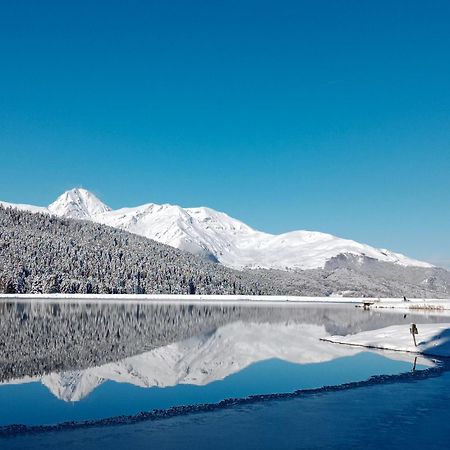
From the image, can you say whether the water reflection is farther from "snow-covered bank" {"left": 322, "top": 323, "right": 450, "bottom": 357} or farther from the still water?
"snow-covered bank" {"left": 322, "top": 323, "right": 450, "bottom": 357}

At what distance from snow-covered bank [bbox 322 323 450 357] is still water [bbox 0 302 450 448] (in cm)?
261

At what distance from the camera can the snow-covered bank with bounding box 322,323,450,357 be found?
5116cm

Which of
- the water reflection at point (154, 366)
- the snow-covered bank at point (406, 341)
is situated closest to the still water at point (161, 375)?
the water reflection at point (154, 366)

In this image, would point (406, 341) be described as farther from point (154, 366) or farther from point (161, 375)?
point (161, 375)

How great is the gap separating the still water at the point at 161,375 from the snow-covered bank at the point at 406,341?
2.61 m

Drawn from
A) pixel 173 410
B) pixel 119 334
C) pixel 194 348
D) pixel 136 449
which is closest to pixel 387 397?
pixel 173 410

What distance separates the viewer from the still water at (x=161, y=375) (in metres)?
26.3

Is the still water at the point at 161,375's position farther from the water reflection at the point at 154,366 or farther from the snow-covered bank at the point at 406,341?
the snow-covered bank at the point at 406,341

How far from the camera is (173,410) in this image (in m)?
27.1

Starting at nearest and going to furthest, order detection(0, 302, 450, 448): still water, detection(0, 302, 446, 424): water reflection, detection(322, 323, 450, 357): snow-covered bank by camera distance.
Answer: detection(0, 302, 450, 448): still water → detection(0, 302, 446, 424): water reflection → detection(322, 323, 450, 357): snow-covered bank

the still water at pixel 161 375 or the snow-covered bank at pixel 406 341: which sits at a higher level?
the snow-covered bank at pixel 406 341

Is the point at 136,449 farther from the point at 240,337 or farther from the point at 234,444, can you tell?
the point at 240,337

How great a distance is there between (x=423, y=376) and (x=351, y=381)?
17.4 ft

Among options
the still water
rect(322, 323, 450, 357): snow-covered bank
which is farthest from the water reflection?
rect(322, 323, 450, 357): snow-covered bank
